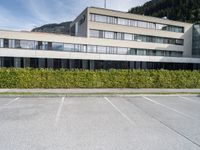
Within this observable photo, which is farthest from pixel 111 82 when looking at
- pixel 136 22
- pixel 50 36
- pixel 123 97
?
pixel 136 22

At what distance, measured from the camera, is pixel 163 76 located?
18047 millimetres

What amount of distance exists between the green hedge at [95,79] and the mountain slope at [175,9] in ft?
172

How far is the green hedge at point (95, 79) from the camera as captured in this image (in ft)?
51.9

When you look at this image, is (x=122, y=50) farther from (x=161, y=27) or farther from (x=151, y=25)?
(x=161, y=27)

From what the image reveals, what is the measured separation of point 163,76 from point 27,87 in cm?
1143

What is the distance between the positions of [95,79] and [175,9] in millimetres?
67401

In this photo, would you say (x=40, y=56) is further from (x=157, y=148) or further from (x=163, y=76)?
(x=157, y=148)

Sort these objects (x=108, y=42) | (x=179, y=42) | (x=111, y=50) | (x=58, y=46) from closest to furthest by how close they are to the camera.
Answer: (x=58, y=46)
(x=108, y=42)
(x=111, y=50)
(x=179, y=42)

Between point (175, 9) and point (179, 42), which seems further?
point (175, 9)

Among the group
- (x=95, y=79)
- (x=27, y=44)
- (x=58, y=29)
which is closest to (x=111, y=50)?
(x=27, y=44)

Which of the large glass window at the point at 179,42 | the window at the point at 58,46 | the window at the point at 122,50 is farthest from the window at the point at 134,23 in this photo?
the window at the point at 58,46

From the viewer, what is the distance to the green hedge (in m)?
15.8

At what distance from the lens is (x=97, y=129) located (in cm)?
613

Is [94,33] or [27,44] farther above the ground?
[94,33]
